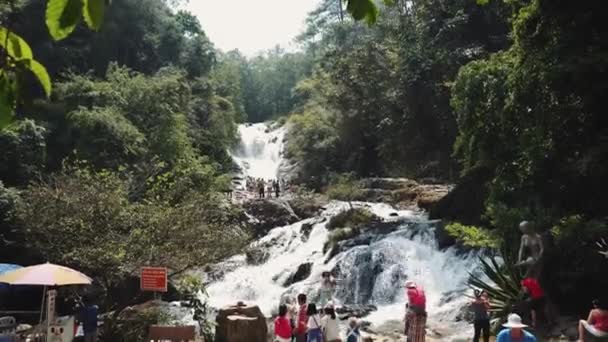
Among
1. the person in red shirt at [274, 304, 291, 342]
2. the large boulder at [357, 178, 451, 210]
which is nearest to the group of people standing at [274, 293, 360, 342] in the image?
the person in red shirt at [274, 304, 291, 342]

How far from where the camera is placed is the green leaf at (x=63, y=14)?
147 cm

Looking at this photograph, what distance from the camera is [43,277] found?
10.3 m

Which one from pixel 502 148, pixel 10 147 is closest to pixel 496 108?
pixel 502 148

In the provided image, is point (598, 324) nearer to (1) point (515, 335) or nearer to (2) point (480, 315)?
(1) point (515, 335)

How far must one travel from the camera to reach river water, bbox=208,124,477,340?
16875 mm

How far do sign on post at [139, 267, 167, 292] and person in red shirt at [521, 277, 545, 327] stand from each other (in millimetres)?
6510

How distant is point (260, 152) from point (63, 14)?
48426mm

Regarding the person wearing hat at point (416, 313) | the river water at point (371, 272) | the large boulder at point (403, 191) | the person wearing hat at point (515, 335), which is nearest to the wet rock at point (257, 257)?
the river water at point (371, 272)

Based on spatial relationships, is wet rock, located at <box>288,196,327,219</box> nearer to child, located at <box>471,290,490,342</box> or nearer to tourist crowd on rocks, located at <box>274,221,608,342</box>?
tourist crowd on rocks, located at <box>274,221,608,342</box>

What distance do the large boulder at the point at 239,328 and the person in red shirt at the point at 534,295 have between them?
5058mm

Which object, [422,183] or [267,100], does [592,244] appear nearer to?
[422,183]

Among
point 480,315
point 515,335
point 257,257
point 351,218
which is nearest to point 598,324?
point 515,335

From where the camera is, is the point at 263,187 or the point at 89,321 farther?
the point at 263,187

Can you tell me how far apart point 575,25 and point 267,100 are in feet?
202
